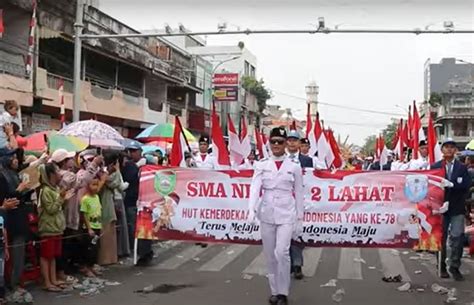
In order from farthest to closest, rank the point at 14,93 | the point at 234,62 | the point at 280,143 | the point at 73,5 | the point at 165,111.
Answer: the point at 234,62 < the point at 165,111 < the point at 73,5 < the point at 14,93 < the point at 280,143

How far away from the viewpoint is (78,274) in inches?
355

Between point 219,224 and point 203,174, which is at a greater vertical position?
point 203,174

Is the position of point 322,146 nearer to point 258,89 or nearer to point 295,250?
point 295,250

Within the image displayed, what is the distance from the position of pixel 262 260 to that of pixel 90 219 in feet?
9.67

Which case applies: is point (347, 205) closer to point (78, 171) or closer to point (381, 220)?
point (381, 220)

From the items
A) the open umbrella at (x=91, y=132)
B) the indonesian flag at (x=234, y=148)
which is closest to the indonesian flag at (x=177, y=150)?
the indonesian flag at (x=234, y=148)

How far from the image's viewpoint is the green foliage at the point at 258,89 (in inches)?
2702

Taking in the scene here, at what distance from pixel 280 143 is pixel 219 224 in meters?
2.37

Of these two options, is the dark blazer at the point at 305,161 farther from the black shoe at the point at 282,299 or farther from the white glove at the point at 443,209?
the black shoe at the point at 282,299

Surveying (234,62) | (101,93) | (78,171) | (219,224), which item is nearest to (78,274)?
(78,171)

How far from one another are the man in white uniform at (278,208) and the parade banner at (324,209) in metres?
1.84

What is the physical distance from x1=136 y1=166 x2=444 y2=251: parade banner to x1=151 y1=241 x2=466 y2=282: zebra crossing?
516mm

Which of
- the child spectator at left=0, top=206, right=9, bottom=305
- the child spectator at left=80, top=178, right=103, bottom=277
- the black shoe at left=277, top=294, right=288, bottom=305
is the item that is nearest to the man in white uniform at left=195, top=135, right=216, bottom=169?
the child spectator at left=80, top=178, right=103, bottom=277

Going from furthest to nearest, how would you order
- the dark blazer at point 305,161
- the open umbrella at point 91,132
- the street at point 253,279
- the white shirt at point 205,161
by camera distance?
the open umbrella at point 91,132 < the white shirt at point 205,161 < the dark blazer at point 305,161 < the street at point 253,279
